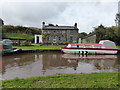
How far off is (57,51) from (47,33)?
20.4 m

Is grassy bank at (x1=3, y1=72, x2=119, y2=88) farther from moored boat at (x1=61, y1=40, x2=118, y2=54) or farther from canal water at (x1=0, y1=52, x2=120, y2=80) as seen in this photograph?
moored boat at (x1=61, y1=40, x2=118, y2=54)

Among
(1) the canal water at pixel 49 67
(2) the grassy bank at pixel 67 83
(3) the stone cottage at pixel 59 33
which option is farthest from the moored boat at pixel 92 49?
(3) the stone cottage at pixel 59 33

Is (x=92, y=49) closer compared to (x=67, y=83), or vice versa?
(x=67, y=83)

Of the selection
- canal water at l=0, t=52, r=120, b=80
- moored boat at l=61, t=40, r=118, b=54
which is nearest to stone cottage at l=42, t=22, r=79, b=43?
moored boat at l=61, t=40, r=118, b=54

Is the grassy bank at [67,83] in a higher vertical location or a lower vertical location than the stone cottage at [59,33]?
lower

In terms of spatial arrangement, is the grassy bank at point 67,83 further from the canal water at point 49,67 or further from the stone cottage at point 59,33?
the stone cottage at point 59,33

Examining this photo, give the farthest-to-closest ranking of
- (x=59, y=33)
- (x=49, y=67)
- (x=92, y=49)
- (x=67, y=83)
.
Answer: (x=59, y=33) < (x=92, y=49) < (x=49, y=67) < (x=67, y=83)

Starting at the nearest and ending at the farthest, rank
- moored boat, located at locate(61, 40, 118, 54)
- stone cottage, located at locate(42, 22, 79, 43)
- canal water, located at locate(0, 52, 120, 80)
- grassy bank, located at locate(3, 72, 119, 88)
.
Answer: grassy bank, located at locate(3, 72, 119, 88)
canal water, located at locate(0, 52, 120, 80)
moored boat, located at locate(61, 40, 118, 54)
stone cottage, located at locate(42, 22, 79, 43)

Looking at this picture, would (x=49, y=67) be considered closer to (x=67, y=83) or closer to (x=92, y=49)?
(x=67, y=83)

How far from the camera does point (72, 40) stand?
44781 mm

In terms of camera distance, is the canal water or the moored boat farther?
the moored boat

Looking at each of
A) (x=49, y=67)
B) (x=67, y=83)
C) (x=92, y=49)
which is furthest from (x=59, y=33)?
(x=67, y=83)

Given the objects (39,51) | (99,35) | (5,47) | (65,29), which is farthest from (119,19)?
(5,47)

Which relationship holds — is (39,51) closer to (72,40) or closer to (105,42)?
(105,42)
